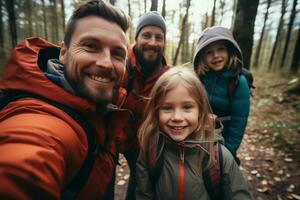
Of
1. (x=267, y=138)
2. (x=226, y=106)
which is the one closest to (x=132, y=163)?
(x=226, y=106)

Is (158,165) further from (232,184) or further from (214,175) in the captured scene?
(232,184)

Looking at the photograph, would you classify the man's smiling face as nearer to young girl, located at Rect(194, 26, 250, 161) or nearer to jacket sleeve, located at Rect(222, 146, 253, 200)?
jacket sleeve, located at Rect(222, 146, 253, 200)

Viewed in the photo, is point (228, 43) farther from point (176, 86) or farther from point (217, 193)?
point (217, 193)

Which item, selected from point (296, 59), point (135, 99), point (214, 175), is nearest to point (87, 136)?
point (214, 175)

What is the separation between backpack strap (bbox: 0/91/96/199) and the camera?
1336 mm

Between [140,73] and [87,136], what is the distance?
5.53 feet

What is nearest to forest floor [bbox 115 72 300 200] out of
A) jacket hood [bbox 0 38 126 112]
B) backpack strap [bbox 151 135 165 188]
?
backpack strap [bbox 151 135 165 188]

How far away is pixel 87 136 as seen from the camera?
1423 millimetres

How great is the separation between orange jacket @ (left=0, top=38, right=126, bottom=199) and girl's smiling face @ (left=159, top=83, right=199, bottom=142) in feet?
2.18

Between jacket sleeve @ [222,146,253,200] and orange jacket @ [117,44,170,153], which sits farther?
orange jacket @ [117,44,170,153]

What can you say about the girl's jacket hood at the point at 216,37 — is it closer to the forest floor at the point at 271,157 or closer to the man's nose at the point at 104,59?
the man's nose at the point at 104,59

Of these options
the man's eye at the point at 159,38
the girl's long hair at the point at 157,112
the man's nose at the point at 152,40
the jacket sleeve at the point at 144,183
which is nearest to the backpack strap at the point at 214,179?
the girl's long hair at the point at 157,112

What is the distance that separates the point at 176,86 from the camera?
85.1 inches

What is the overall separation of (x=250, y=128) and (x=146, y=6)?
1703 centimetres
